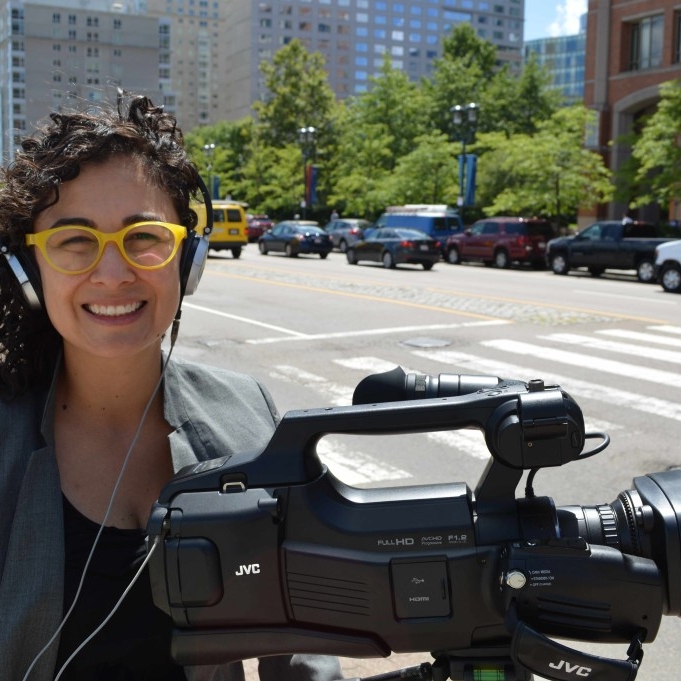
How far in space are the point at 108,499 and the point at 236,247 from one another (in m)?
30.5

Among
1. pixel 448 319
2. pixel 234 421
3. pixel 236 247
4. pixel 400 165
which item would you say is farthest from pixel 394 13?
pixel 234 421

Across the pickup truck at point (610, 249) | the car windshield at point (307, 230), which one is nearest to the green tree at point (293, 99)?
the car windshield at point (307, 230)

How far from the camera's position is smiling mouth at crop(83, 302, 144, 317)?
1.71m

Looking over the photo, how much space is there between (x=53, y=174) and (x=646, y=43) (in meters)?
43.4

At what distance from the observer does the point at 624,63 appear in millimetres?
41906

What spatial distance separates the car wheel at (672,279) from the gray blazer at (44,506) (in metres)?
19.4

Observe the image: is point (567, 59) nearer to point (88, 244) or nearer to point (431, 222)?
point (431, 222)

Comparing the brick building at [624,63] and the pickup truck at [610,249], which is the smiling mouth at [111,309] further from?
the brick building at [624,63]

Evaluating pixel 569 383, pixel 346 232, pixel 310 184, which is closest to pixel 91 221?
pixel 569 383

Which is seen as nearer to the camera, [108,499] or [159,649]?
[159,649]

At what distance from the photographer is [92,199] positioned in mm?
1707

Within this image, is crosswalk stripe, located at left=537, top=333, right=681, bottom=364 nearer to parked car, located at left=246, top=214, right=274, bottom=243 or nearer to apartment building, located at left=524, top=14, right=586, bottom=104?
parked car, located at left=246, top=214, right=274, bottom=243

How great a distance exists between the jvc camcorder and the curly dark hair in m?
0.72

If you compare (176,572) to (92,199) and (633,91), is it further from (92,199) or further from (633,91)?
(633,91)
